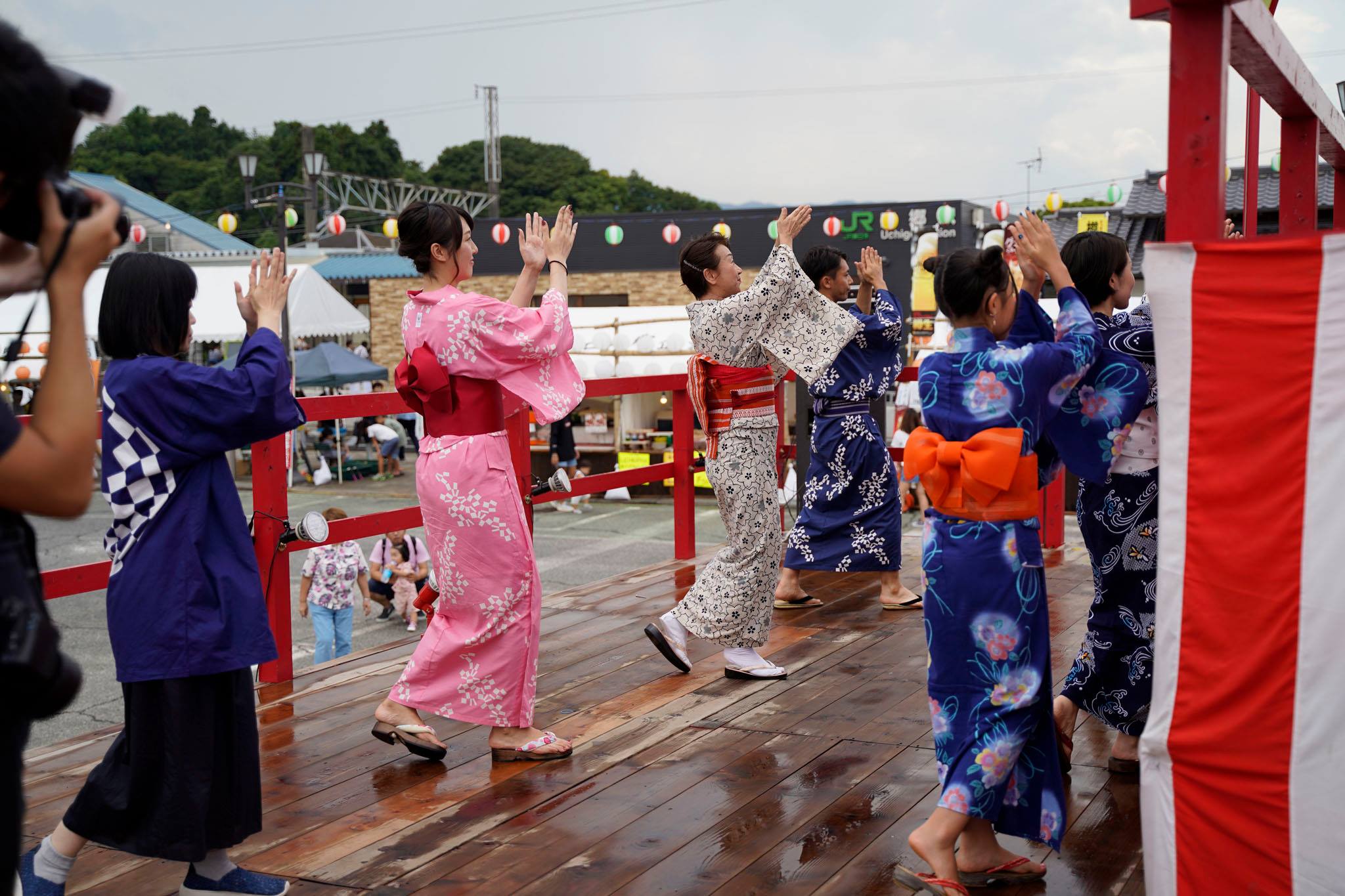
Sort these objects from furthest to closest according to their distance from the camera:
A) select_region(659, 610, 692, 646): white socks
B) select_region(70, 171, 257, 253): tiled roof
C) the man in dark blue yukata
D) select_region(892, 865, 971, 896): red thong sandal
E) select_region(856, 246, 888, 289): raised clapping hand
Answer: select_region(70, 171, 257, 253): tiled roof
the man in dark blue yukata
select_region(856, 246, 888, 289): raised clapping hand
select_region(659, 610, 692, 646): white socks
select_region(892, 865, 971, 896): red thong sandal

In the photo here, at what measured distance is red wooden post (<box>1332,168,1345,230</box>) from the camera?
512 centimetres

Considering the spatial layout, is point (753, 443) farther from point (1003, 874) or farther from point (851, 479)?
point (1003, 874)

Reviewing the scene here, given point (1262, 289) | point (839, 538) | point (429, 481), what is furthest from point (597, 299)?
point (1262, 289)

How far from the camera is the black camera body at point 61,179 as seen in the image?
1.41 metres

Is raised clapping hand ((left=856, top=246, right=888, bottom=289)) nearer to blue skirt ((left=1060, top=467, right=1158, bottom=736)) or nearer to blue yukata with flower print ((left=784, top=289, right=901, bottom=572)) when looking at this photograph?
blue yukata with flower print ((left=784, top=289, right=901, bottom=572))

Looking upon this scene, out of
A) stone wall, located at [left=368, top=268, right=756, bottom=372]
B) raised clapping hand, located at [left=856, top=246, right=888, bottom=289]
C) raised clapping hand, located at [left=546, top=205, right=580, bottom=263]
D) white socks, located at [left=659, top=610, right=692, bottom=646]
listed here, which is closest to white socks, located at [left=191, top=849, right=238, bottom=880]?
raised clapping hand, located at [left=546, top=205, right=580, bottom=263]

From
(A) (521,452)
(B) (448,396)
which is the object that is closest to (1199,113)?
(B) (448,396)

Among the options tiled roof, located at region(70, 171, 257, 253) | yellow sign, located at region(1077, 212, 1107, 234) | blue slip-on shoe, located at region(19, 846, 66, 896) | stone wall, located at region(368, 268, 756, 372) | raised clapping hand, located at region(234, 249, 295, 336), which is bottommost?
blue slip-on shoe, located at region(19, 846, 66, 896)

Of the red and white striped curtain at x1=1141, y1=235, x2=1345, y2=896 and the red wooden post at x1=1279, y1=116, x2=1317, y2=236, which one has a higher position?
the red wooden post at x1=1279, y1=116, x2=1317, y2=236

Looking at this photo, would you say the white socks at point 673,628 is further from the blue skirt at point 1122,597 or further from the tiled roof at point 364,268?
the tiled roof at point 364,268

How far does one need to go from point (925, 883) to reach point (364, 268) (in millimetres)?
24523

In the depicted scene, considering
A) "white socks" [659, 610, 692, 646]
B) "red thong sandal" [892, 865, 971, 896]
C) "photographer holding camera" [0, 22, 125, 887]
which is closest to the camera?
"photographer holding camera" [0, 22, 125, 887]

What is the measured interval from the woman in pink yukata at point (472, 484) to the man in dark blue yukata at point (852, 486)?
2.11 meters

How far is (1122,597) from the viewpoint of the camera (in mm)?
3068
